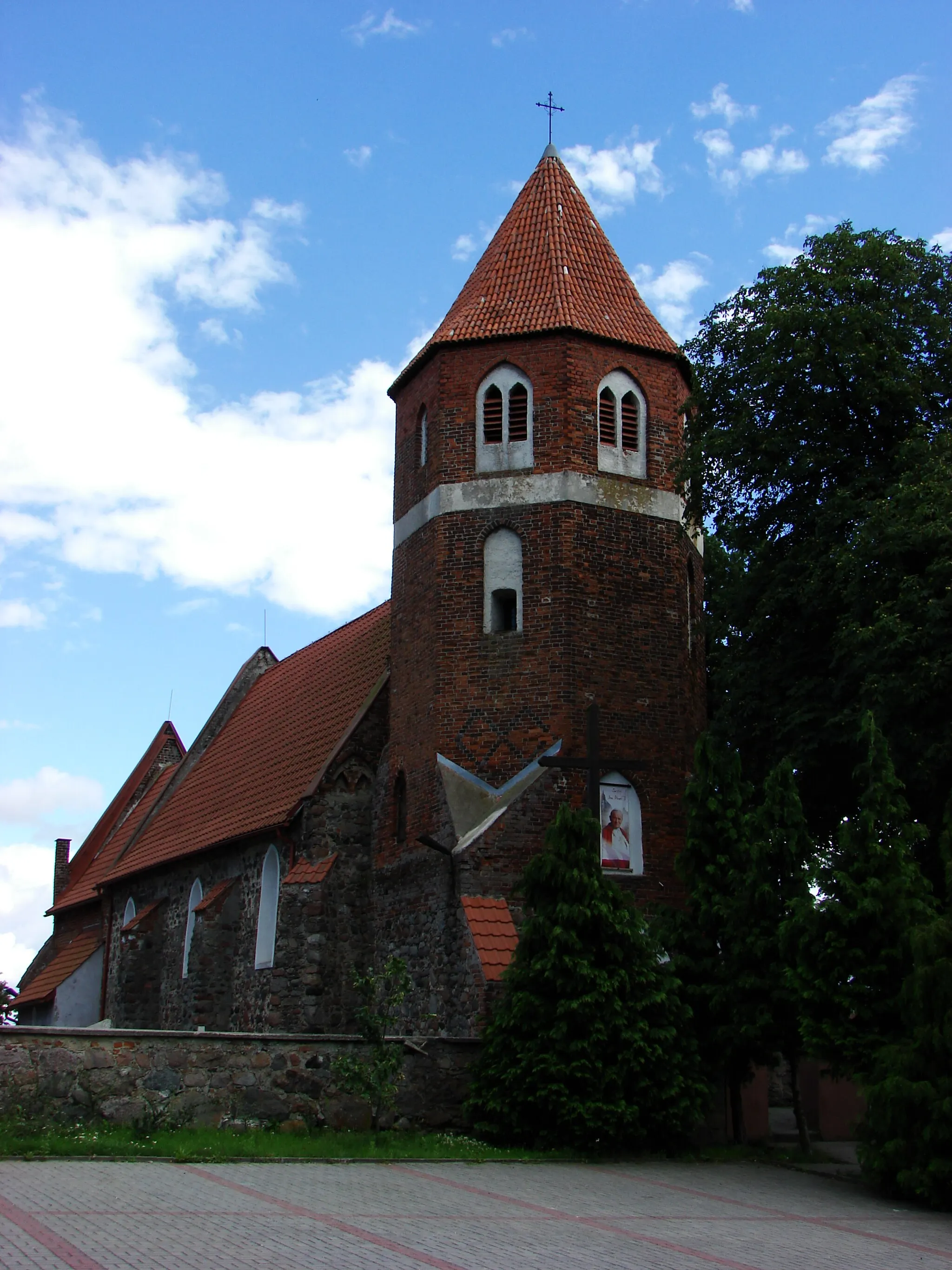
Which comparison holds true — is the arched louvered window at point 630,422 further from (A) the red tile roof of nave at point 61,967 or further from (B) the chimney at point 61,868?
(B) the chimney at point 61,868

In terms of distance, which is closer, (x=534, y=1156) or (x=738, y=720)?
(x=534, y=1156)

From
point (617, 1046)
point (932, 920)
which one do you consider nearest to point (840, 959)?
point (932, 920)

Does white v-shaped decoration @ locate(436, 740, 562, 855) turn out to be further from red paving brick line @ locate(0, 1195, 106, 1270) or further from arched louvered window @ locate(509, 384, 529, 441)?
red paving brick line @ locate(0, 1195, 106, 1270)

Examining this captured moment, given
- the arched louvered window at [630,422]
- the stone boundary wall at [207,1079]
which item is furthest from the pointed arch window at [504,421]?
the stone boundary wall at [207,1079]

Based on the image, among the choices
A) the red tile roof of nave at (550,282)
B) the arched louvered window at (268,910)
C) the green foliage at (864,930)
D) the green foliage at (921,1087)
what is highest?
the red tile roof of nave at (550,282)

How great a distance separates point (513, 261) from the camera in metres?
22.4

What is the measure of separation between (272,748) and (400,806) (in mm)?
6869

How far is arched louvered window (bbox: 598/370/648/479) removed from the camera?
67.3 feet

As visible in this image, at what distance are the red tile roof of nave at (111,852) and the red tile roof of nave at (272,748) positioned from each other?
99 cm

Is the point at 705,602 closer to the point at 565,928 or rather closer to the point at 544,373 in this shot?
the point at 544,373

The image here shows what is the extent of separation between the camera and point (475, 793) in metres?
18.9

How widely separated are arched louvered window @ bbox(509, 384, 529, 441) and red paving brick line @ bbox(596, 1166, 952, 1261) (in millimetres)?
10675

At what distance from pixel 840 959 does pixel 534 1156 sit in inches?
141

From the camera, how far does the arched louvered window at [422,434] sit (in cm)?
2164
